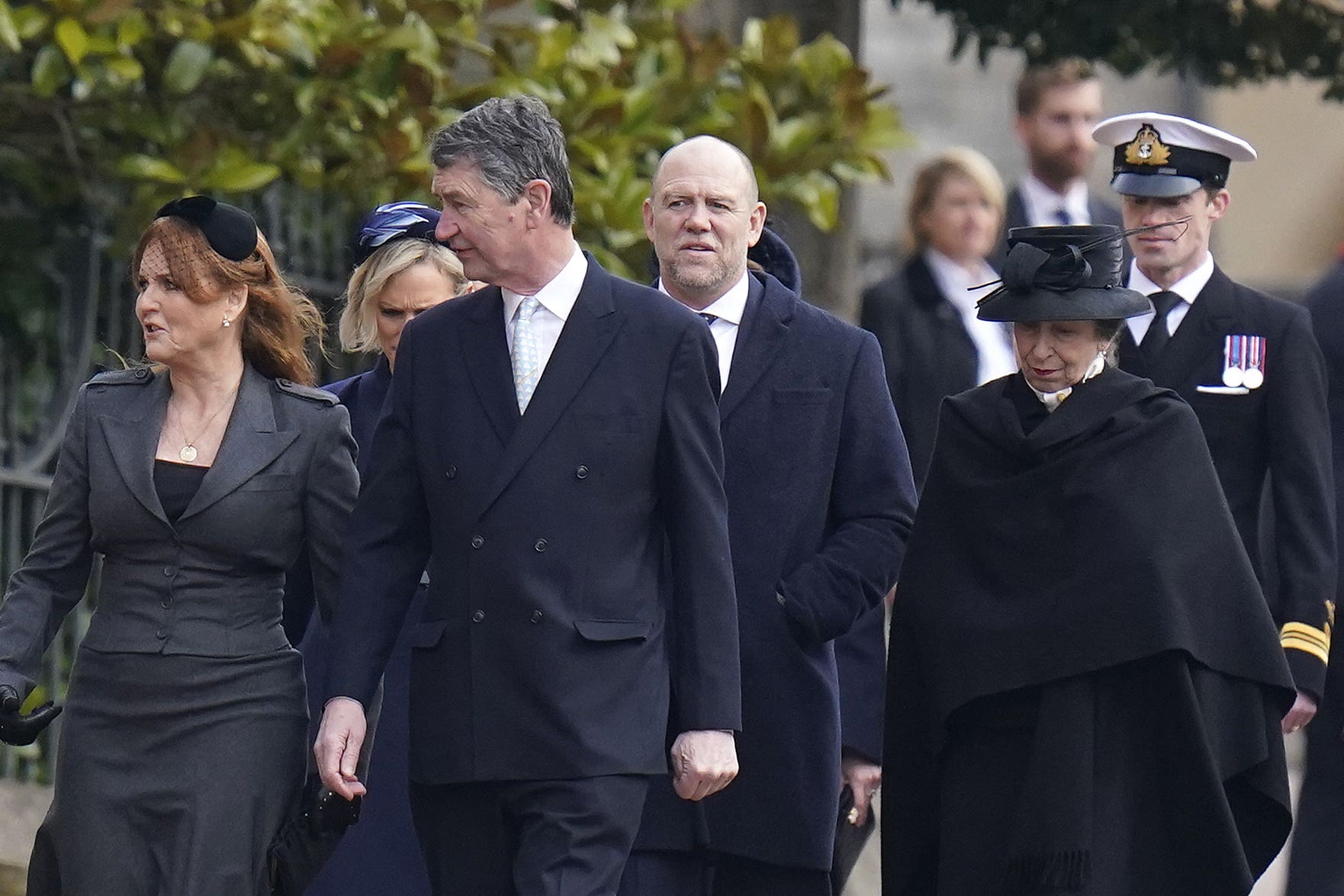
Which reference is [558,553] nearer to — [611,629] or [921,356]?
[611,629]

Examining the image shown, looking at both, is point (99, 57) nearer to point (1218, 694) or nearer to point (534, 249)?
point (534, 249)

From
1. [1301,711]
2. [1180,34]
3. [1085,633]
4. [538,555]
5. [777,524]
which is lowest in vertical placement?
[1301,711]

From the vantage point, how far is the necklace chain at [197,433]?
536cm

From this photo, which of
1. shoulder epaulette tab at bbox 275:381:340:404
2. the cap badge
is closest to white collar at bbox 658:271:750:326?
shoulder epaulette tab at bbox 275:381:340:404

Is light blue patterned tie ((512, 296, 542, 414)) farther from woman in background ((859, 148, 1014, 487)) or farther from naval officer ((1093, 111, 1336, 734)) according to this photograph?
woman in background ((859, 148, 1014, 487))

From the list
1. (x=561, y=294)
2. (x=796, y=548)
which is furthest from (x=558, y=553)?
(x=796, y=548)

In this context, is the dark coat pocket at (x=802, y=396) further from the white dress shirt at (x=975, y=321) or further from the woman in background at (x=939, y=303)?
the white dress shirt at (x=975, y=321)

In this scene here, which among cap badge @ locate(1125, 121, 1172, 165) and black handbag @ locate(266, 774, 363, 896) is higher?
cap badge @ locate(1125, 121, 1172, 165)

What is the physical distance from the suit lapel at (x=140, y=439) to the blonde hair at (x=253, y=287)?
20 centimetres

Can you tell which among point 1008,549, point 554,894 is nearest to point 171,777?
point 554,894

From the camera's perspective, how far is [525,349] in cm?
527

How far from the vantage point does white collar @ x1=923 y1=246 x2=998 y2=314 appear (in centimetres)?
843

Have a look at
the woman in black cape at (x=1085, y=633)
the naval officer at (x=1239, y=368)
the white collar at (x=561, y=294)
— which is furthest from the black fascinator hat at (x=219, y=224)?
the naval officer at (x=1239, y=368)

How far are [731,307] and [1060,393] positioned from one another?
809 millimetres
